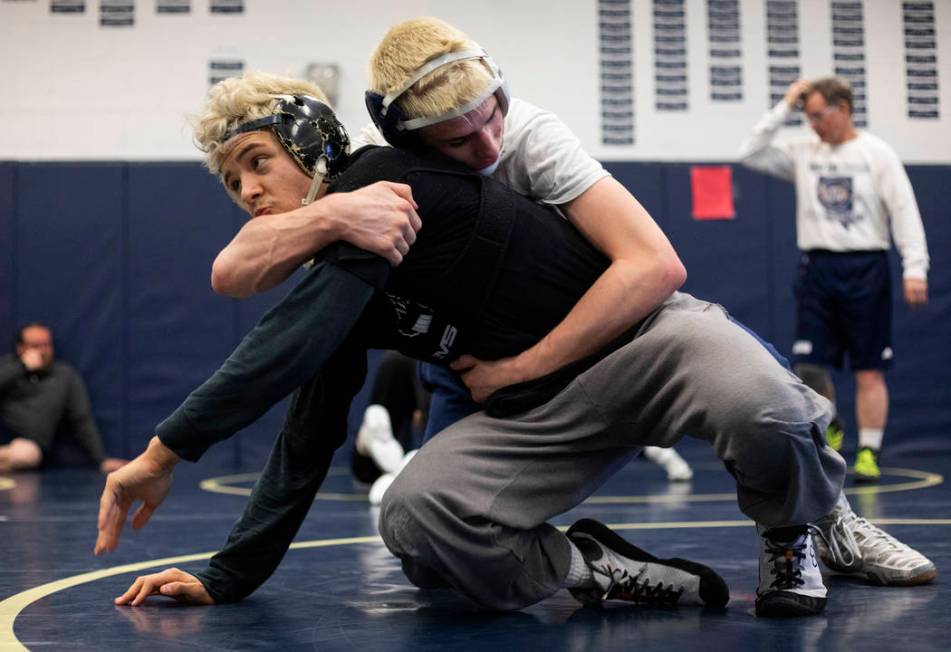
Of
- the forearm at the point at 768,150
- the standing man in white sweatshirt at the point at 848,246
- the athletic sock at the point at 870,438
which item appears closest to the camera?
the athletic sock at the point at 870,438

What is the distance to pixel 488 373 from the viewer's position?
88.9 inches

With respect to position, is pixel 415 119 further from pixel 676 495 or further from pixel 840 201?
pixel 840 201

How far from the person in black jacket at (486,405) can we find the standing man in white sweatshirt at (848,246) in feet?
12.9

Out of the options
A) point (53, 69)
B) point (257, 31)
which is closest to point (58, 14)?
point (53, 69)

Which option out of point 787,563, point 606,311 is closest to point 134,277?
point 606,311

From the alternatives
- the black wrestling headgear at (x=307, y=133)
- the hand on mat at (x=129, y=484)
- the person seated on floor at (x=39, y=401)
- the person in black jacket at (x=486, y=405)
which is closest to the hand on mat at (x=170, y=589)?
the person in black jacket at (x=486, y=405)

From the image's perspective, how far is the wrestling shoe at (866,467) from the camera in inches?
221

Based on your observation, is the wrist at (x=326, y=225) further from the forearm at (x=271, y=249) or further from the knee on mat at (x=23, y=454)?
the knee on mat at (x=23, y=454)

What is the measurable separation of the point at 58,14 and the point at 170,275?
2046 millimetres

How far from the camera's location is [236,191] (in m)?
2.24

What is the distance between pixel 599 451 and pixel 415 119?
715mm

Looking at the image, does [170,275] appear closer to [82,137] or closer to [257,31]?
[82,137]

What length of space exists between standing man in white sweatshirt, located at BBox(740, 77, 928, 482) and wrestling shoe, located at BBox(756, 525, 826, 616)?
391cm

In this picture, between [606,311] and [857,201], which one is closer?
[606,311]
